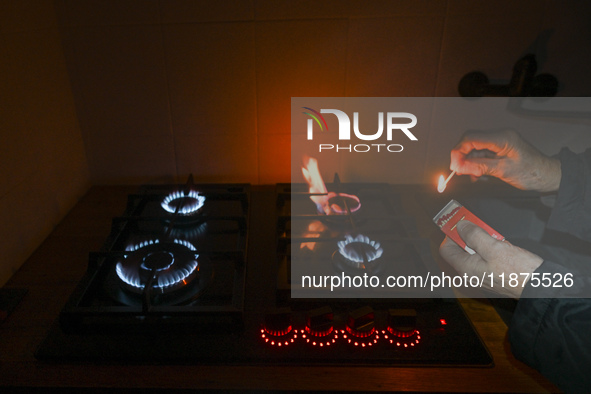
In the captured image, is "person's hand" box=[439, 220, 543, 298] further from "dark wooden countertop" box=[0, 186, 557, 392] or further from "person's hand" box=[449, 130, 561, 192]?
"person's hand" box=[449, 130, 561, 192]

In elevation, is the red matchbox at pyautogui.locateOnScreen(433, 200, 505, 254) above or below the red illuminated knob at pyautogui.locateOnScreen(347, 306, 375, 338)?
above

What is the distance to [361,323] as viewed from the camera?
622mm

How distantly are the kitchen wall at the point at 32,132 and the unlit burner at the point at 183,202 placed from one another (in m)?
0.27

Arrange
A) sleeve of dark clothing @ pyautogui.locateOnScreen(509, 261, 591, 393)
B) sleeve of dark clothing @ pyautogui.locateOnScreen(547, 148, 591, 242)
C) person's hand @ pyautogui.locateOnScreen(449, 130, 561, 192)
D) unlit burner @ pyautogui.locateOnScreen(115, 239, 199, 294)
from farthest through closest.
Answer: person's hand @ pyautogui.locateOnScreen(449, 130, 561, 192), sleeve of dark clothing @ pyautogui.locateOnScreen(547, 148, 591, 242), unlit burner @ pyautogui.locateOnScreen(115, 239, 199, 294), sleeve of dark clothing @ pyautogui.locateOnScreen(509, 261, 591, 393)

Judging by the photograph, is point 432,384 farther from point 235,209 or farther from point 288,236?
point 235,209

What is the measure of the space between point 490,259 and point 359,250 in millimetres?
237

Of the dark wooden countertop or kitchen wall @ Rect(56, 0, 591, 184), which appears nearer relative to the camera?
the dark wooden countertop

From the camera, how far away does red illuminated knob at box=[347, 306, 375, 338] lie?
2.04ft

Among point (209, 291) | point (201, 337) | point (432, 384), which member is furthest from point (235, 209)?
point (432, 384)

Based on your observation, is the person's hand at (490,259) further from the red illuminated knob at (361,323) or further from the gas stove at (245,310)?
the red illuminated knob at (361,323)

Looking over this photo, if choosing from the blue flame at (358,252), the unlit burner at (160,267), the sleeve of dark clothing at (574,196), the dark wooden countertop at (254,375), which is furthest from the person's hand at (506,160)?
the unlit burner at (160,267)

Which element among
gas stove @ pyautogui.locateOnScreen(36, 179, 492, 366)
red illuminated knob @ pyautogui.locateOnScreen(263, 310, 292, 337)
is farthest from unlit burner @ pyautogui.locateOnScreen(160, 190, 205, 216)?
red illuminated knob @ pyautogui.locateOnScreen(263, 310, 292, 337)

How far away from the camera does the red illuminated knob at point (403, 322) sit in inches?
24.5

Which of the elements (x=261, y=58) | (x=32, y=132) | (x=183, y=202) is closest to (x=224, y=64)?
(x=261, y=58)
